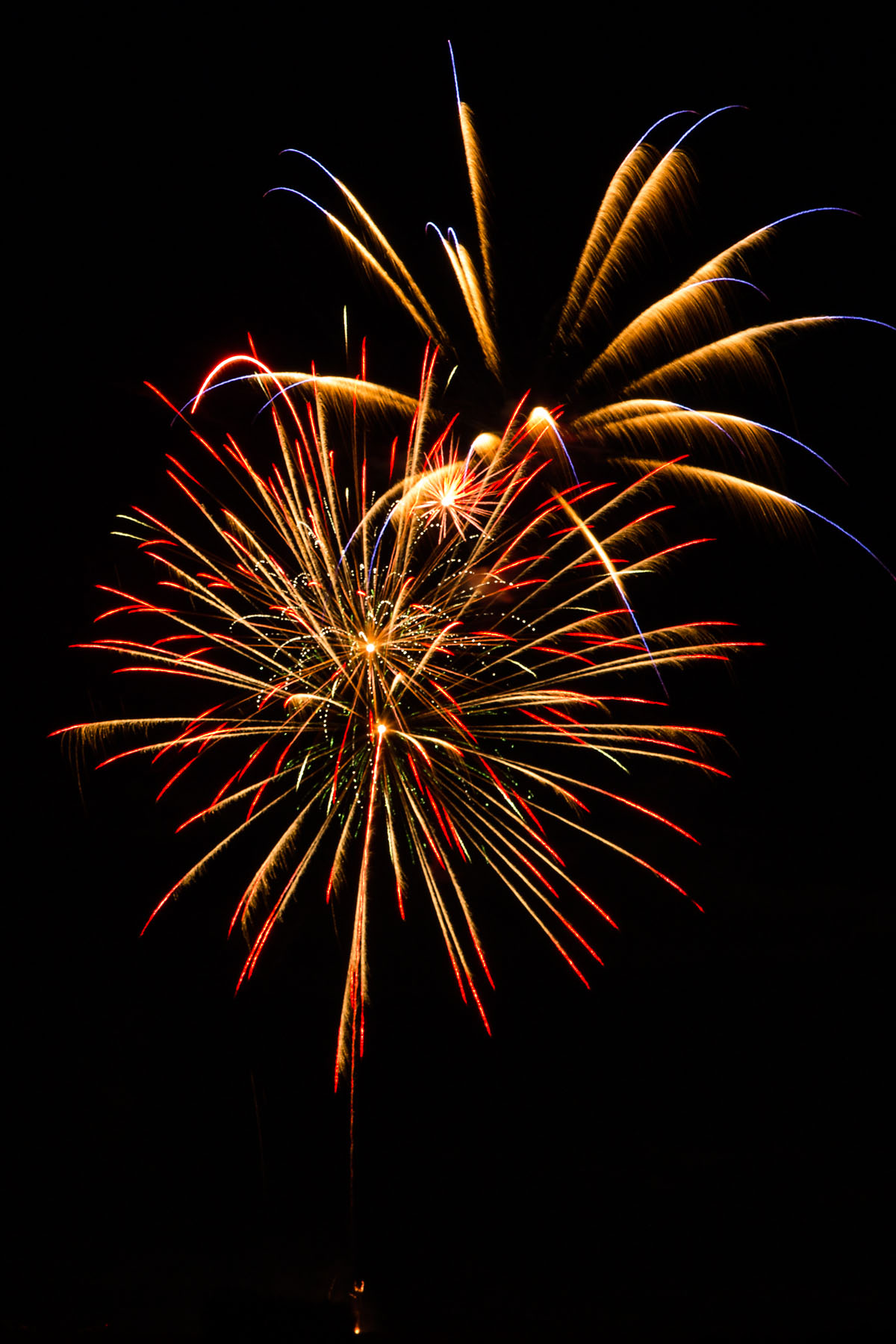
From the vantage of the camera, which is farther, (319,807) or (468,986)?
(468,986)

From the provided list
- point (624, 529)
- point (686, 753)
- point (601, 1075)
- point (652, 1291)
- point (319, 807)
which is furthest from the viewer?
point (686, 753)

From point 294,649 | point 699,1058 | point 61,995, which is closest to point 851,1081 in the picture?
point 699,1058

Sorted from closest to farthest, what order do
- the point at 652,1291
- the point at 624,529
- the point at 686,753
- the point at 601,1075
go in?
the point at 652,1291 < the point at 624,529 < the point at 601,1075 < the point at 686,753

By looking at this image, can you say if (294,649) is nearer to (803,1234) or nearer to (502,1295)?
(502,1295)

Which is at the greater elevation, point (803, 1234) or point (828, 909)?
point (828, 909)

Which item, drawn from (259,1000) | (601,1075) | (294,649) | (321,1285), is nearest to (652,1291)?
(601,1075)

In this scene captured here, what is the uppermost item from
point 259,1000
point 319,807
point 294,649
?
point 294,649
